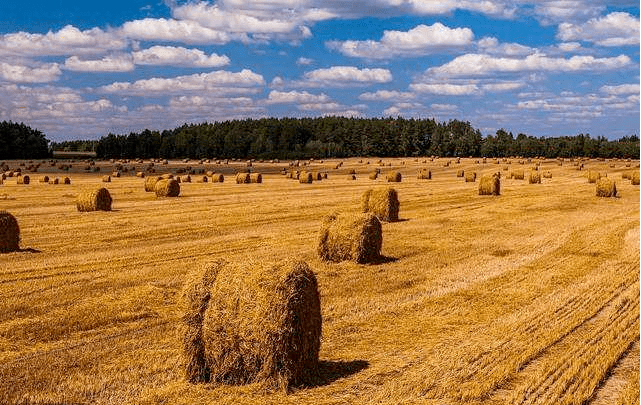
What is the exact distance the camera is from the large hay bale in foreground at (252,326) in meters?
9.91

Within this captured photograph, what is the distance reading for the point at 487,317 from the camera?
13.9m

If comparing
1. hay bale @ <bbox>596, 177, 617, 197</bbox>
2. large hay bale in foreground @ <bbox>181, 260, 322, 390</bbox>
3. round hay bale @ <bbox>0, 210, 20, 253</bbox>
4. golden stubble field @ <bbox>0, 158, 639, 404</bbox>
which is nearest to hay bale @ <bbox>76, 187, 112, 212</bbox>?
golden stubble field @ <bbox>0, 158, 639, 404</bbox>

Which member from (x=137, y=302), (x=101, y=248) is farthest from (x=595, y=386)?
(x=101, y=248)

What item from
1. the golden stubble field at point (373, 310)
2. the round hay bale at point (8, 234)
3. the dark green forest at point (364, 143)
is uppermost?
the dark green forest at point (364, 143)

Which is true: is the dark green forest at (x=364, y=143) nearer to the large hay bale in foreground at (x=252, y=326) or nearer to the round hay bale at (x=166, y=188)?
the round hay bale at (x=166, y=188)

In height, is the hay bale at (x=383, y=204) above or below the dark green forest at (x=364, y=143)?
below

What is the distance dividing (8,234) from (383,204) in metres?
14.0

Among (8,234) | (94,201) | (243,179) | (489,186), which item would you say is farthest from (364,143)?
(8,234)

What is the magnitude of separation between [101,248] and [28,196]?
812 inches

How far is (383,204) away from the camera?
28.3 m

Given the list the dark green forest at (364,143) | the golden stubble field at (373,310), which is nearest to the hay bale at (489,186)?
the golden stubble field at (373,310)

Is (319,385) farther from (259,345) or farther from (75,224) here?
(75,224)

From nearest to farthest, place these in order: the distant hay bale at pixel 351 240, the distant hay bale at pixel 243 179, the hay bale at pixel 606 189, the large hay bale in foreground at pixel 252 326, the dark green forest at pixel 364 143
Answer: the large hay bale in foreground at pixel 252 326 < the distant hay bale at pixel 351 240 < the hay bale at pixel 606 189 < the distant hay bale at pixel 243 179 < the dark green forest at pixel 364 143

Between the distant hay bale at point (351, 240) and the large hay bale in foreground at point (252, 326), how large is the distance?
27.9 ft
